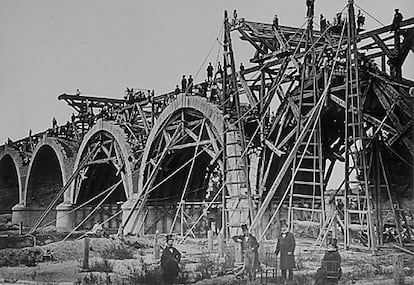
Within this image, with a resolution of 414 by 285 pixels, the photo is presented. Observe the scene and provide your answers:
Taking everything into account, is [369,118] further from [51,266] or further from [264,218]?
[51,266]

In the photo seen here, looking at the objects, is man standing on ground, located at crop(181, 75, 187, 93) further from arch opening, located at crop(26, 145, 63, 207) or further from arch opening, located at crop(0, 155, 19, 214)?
arch opening, located at crop(0, 155, 19, 214)

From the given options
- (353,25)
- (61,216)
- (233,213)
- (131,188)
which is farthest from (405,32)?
(61,216)

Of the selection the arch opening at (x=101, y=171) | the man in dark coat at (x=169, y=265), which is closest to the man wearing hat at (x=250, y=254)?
the man in dark coat at (x=169, y=265)

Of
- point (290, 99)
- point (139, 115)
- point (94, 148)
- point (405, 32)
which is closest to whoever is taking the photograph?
point (405, 32)

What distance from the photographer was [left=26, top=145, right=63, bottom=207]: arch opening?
34.7 metres

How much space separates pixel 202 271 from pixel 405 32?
732cm

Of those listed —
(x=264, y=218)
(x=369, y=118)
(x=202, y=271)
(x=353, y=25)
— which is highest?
(x=353, y=25)

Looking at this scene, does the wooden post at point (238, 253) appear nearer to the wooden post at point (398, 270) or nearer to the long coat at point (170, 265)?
the long coat at point (170, 265)

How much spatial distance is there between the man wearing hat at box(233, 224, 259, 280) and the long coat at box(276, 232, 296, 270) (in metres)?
0.61

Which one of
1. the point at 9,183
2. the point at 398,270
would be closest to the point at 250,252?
the point at 398,270

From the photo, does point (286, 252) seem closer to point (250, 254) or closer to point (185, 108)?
point (250, 254)

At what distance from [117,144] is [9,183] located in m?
16.1

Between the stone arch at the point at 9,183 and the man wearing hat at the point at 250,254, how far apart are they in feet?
84.3

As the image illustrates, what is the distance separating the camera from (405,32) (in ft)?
46.4
